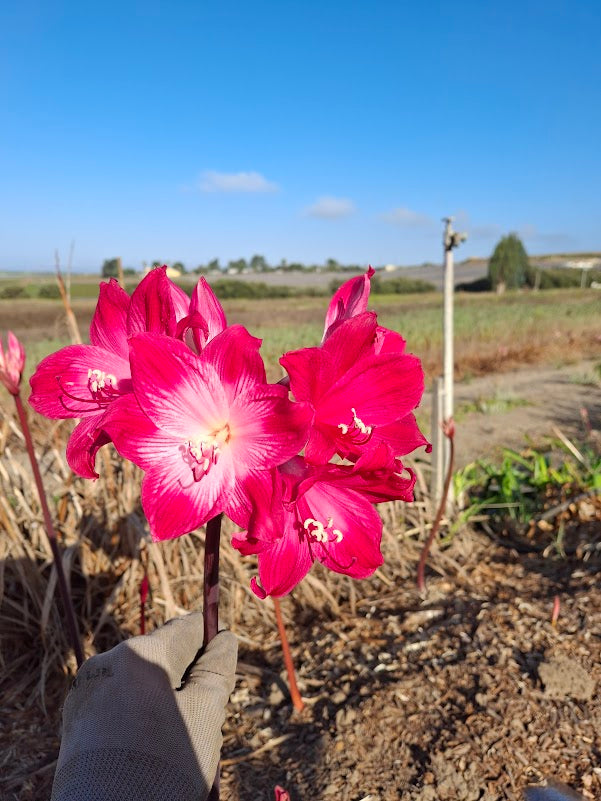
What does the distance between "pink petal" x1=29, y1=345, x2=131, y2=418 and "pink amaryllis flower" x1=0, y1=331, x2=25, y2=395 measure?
22.1 inches

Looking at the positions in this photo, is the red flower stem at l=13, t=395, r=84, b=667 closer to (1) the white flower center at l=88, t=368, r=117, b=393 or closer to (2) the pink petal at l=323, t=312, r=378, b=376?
(1) the white flower center at l=88, t=368, r=117, b=393

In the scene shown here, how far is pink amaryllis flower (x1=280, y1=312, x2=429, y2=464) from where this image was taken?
0.87 metres

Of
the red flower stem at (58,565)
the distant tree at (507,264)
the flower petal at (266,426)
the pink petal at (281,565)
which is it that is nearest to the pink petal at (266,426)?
the flower petal at (266,426)

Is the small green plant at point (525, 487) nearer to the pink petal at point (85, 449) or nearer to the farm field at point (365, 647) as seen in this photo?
the farm field at point (365, 647)

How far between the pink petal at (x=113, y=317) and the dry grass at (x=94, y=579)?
58.5 inches

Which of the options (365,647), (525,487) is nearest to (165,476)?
(365,647)

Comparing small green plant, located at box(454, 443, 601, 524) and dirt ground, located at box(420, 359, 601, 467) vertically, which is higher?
small green plant, located at box(454, 443, 601, 524)

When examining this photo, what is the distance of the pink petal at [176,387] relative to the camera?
846 mm

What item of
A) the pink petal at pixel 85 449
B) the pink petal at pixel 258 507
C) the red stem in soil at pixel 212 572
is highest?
the pink petal at pixel 85 449

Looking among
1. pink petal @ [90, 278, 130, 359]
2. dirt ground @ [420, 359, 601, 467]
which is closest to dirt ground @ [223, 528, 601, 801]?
pink petal @ [90, 278, 130, 359]

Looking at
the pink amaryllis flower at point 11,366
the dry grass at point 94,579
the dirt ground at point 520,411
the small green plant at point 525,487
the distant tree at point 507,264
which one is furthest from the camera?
the distant tree at point 507,264

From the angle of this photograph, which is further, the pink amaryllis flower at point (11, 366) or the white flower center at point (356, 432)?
the pink amaryllis flower at point (11, 366)

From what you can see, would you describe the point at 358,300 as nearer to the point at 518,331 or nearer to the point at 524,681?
the point at 524,681

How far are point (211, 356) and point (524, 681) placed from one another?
Result: 1.86m
